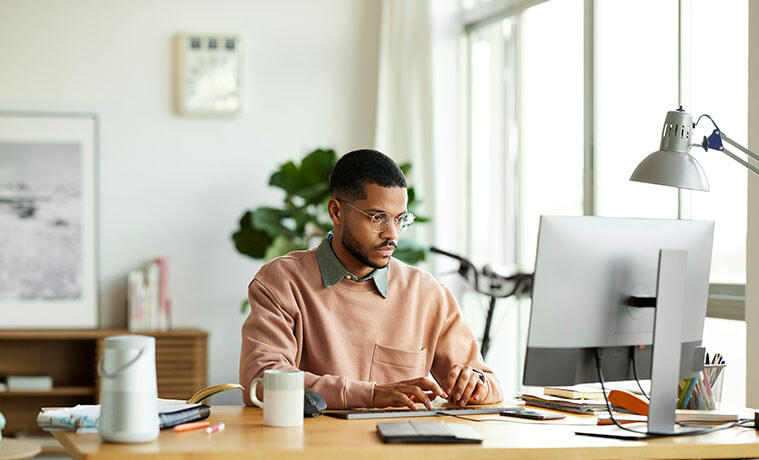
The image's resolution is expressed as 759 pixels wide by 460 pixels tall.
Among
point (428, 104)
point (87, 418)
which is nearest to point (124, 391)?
point (87, 418)

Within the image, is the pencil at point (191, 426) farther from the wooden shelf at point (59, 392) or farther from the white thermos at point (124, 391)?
the wooden shelf at point (59, 392)

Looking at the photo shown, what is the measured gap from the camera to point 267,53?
204 inches

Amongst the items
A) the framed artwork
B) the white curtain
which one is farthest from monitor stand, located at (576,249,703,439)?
the framed artwork

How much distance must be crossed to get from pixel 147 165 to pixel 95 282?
69cm

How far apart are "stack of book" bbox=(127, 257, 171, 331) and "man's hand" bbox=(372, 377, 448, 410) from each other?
292cm

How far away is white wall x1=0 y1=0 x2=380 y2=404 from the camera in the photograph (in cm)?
499

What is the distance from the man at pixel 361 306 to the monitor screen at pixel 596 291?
1.31 feet

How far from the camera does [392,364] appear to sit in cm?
247

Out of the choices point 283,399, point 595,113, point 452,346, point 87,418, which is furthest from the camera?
point 595,113

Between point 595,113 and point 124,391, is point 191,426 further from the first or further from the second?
point 595,113

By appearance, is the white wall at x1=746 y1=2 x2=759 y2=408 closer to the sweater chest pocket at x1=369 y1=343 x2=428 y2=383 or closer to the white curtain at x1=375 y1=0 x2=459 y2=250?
the sweater chest pocket at x1=369 y1=343 x2=428 y2=383

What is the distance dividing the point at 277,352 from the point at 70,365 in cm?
301

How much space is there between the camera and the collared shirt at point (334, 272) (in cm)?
246

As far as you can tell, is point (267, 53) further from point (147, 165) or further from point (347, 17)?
point (147, 165)
